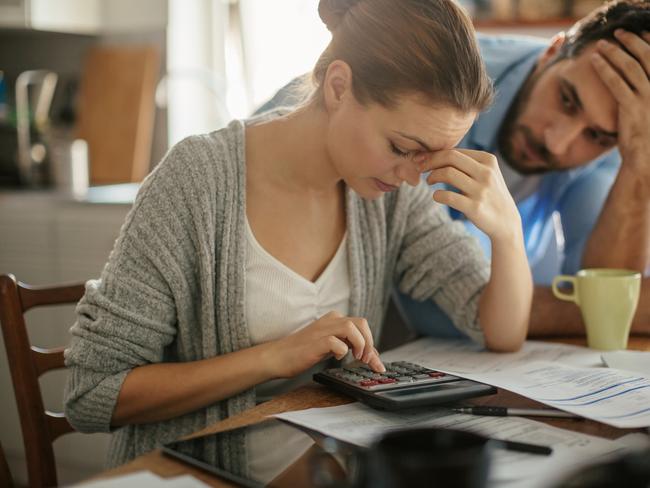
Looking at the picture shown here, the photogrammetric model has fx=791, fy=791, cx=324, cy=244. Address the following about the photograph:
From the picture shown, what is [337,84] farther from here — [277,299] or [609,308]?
[609,308]

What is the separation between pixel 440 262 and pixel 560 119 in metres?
0.40

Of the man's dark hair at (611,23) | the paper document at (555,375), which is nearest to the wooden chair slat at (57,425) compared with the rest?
the paper document at (555,375)

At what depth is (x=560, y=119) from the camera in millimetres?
1515

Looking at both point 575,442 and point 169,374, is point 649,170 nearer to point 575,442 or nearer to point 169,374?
point 575,442

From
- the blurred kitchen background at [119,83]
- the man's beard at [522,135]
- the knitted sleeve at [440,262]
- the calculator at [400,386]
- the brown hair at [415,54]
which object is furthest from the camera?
the blurred kitchen background at [119,83]

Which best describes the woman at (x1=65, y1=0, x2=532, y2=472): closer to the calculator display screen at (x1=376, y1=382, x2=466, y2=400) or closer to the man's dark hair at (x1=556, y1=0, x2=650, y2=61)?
the calculator display screen at (x1=376, y1=382, x2=466, y2=400)

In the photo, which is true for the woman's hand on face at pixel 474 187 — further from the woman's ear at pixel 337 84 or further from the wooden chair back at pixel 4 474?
the wooden chair back at pixel 4 474

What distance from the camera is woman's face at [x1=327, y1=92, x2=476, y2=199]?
1.08 meters

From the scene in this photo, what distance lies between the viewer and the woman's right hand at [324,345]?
3.33ft

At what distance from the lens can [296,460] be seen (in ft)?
2.55

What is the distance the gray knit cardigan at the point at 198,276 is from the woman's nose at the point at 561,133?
0.30 m

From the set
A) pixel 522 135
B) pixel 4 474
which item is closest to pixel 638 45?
pixel 522 135

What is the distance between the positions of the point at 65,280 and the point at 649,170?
1744mm

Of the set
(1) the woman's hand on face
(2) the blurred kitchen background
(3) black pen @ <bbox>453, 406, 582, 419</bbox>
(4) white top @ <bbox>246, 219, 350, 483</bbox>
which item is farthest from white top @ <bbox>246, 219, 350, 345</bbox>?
(2) the blurred kitchen background
